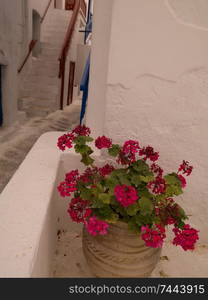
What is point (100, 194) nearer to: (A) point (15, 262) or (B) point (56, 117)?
(A) point (15, 262)

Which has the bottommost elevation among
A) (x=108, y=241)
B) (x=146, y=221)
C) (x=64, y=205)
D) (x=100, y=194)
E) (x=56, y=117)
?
(x=56, y=117)

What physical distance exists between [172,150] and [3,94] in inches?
201

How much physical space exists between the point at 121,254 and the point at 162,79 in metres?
1.08

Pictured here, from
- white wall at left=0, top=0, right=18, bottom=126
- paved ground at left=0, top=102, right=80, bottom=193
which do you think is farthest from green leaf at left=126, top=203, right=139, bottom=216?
white wall at left=0, top=0, right=18, bottom=126

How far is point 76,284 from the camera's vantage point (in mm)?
1101

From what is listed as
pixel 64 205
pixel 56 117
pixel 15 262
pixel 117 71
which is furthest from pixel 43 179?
pixel 56 117

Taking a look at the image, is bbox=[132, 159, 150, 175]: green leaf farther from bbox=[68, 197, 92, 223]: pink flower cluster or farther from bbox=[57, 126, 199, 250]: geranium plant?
bbox=[68, 197, 92, 223]: pink flower cluster

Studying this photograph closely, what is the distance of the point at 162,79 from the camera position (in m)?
1.53

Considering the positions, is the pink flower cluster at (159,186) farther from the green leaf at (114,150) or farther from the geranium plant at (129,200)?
the green leaf at (114,150)

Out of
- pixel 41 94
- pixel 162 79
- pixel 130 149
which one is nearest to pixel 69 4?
pixel 41 94

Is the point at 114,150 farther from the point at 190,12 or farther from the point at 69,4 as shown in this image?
the point at 69,4

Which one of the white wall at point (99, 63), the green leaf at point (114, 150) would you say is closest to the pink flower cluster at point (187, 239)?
the green leaf at point (114, 150)

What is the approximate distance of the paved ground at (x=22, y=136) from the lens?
3.87 metres

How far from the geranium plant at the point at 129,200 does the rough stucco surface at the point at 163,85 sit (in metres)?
0.23
